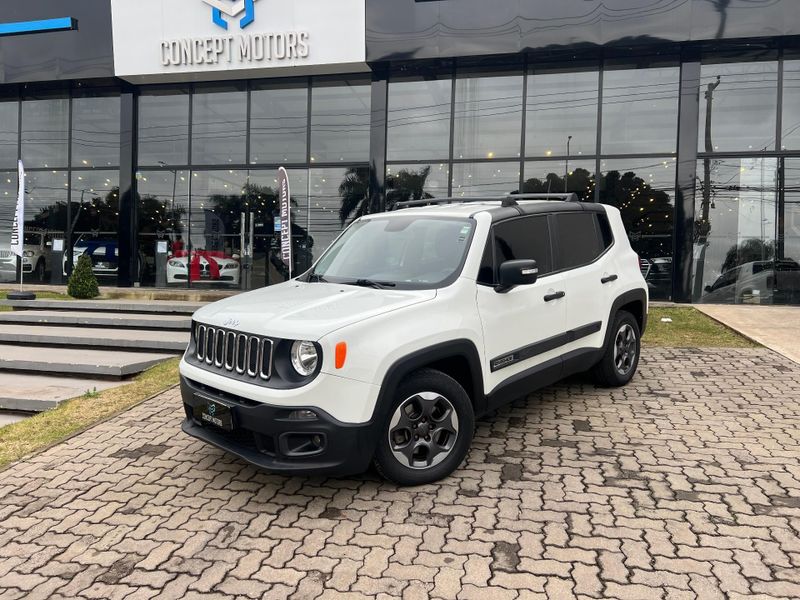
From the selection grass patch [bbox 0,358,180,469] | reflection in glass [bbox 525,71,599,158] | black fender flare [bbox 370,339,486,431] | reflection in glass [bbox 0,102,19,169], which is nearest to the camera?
black fender flare [bbox 370,339,486,431]

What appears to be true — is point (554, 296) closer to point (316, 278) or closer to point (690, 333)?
point (316, 278)

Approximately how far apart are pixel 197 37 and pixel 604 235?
12.1 m

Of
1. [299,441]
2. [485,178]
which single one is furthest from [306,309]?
[485,178]

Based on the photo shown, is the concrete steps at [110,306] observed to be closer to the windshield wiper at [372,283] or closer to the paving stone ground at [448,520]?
the paving stone ground at [448,520]

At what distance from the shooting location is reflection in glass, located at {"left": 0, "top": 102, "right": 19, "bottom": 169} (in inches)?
648

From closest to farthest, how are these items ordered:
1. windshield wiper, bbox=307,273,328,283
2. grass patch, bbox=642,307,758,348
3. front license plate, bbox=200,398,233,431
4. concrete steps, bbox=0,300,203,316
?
front license plate, bbox=200,398,233,431, windshield wiper, bbox=307,273,328,283, grass patch, bbox=642,307,758,348, concrete steps, bbox=0,300,203,316

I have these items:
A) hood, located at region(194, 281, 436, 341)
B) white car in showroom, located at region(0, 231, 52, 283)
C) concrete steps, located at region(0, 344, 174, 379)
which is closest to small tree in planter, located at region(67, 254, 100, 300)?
concrete steps, located at region(0, 344, 174, 379)

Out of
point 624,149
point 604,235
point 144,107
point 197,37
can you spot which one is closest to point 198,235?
point 144,107

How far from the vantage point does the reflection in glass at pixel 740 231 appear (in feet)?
40.8

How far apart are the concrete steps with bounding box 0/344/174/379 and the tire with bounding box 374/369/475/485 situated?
4.40m

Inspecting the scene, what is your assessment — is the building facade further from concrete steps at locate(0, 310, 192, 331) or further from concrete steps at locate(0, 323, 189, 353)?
concrete steps at locate(0, 323, 189, 353)

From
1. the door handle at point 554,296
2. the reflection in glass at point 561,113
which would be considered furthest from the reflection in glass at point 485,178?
the door handle at point 554,296

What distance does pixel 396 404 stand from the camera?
3.38 meters

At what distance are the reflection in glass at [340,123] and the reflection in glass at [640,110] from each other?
5764 mm
